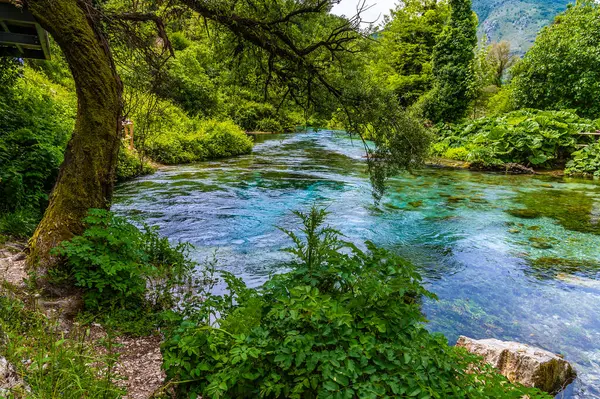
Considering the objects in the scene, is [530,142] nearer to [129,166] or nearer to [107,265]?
[129,166]

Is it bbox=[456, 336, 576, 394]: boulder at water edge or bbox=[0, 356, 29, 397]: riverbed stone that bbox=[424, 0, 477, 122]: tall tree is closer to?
bbox=[456, 336, 576, 394]: boulder at water edge

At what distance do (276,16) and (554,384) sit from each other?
5944mm

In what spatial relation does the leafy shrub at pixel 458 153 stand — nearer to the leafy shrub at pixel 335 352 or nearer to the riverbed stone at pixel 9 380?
A: the leafy shrub at pixel 335 352

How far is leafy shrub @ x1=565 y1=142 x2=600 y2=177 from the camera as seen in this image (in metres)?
16.0

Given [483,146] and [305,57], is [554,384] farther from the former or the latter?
[483,146]

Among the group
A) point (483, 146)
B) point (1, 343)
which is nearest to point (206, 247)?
point (1, 343)

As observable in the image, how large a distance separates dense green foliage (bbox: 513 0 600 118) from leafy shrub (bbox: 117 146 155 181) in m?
23.3

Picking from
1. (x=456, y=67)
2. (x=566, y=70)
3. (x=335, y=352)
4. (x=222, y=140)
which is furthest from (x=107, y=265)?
(x=456, y=67)

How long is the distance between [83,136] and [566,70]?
86.2 feet

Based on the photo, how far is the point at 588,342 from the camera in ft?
14.5

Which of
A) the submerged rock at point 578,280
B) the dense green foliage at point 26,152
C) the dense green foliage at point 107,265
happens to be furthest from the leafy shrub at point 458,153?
the dense green foliage at point 107,265

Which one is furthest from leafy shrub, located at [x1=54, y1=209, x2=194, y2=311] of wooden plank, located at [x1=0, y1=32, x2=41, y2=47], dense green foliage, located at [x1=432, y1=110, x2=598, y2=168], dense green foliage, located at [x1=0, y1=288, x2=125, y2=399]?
dense green foliage, located at [x1=432, y1=110, x2=598, y2=168]

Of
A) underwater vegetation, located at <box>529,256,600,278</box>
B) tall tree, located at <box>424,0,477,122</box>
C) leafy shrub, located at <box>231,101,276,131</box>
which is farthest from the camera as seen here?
leafy shrub, located at <box>231,101,276,131</box>

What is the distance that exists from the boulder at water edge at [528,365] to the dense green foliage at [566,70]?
2305 cm
